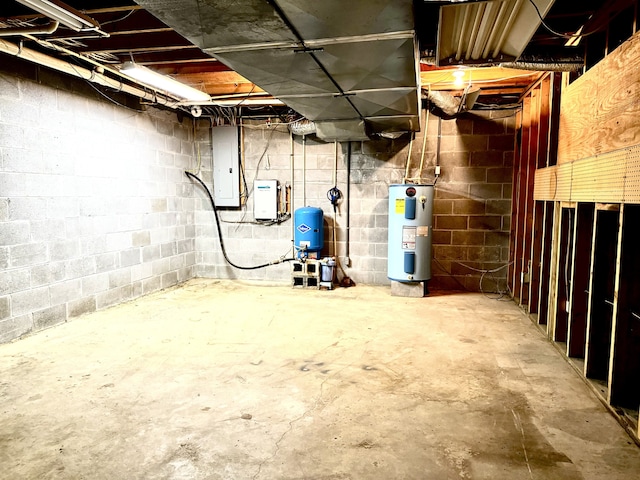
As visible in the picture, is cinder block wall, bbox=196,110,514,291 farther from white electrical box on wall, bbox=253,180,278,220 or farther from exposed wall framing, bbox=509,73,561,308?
exposed wall framing, bbox=509,73,561,308

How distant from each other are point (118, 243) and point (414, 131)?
142 inches

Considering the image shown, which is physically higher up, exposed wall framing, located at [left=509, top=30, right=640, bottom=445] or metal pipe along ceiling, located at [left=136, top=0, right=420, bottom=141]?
metal pipe along ceiling, located at [left=136, top=0, right=420, bottom=141]

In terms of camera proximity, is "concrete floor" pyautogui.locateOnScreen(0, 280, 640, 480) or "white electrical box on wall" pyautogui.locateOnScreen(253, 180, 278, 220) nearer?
"concrete floor" pyautogui.locateOnScreen(0, 280, 640, 480)

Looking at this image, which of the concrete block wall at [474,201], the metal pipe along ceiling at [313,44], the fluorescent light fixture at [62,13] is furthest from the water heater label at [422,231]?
the fluorescent light fixture at [62,13]

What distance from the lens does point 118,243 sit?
4.16 metres

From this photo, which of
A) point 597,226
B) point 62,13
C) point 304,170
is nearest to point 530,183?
point 597,226

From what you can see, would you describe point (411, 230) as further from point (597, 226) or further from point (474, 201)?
point (597, 226)

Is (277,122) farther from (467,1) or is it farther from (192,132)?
(467,1)

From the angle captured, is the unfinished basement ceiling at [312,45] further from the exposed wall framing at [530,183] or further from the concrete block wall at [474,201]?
the concrete block wall at [474,201]

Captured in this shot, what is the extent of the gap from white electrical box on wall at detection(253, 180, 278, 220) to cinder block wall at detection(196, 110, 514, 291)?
0.45ft

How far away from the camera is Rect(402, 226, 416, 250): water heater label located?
442cm

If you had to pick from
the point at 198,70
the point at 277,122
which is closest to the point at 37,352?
the point at 198,70

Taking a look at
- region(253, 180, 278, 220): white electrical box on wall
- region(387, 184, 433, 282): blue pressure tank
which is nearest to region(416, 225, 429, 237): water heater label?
region(387, 184, 433, 282): blue pressure tank

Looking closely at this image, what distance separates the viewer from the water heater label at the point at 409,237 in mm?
4422
